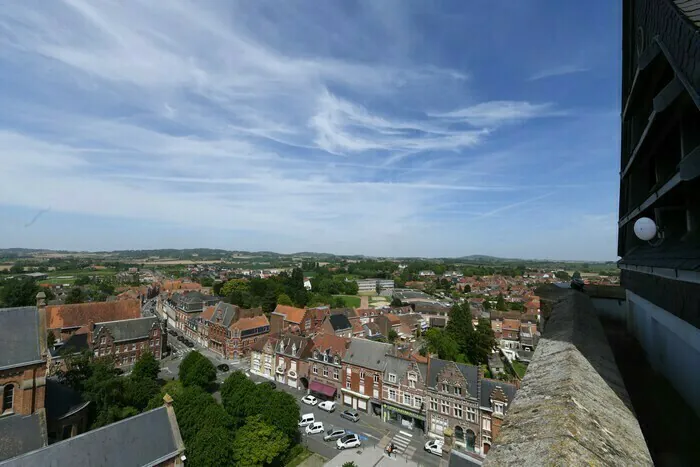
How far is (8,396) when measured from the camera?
18812 millimetres

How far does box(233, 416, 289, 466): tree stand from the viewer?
20.5 metres

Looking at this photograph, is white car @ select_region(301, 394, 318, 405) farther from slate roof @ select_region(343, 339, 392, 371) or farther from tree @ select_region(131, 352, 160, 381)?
tree @ select_region(131, 352, 160, 381)

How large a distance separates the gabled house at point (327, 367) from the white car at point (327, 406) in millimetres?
1472

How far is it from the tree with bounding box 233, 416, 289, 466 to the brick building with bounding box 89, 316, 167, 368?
28.5 m

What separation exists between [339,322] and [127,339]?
2928cm

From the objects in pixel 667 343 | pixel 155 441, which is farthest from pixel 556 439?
pixel 155 441

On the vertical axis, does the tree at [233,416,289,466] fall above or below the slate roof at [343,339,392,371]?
below

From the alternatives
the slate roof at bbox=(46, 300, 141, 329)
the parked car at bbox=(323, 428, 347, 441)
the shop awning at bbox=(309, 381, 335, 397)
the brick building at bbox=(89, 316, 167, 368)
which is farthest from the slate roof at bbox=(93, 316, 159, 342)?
the parked car at bbox=(323, 428, 347, 441)

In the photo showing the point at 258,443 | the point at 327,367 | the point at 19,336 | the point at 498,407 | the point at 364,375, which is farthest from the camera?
the point at 327,367

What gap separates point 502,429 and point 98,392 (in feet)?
102

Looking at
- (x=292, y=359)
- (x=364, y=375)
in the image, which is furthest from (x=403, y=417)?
(x=292, y=359)

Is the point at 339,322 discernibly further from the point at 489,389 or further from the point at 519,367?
the point at 489,389

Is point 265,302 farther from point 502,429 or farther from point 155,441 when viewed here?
point 502,429

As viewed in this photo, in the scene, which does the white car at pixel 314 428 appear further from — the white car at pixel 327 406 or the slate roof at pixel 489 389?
the slate roof at pixel 489 389
